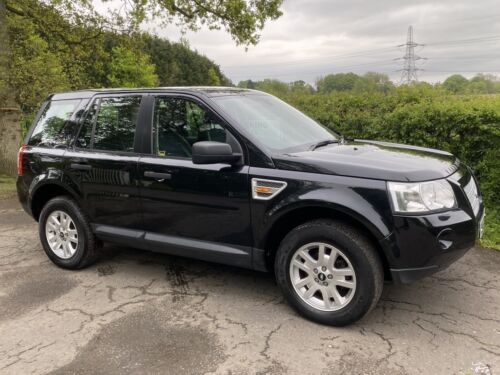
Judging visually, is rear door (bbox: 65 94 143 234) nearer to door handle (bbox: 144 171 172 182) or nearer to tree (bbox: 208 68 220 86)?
door handle (bbox: 144 171 172 182)

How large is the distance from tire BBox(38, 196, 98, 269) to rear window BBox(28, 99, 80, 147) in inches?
24.4

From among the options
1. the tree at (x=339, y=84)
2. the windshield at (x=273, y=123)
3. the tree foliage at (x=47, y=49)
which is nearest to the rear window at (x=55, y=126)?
the windshield at (x=273, y=123)

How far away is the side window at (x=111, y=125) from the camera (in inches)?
163

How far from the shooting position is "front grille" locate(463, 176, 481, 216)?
11.1 ft

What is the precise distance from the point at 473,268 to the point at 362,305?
73.4 inches

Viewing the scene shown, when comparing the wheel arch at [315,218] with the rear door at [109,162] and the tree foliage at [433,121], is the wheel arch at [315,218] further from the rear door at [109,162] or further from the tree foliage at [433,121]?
the tree foliage at [433,121]

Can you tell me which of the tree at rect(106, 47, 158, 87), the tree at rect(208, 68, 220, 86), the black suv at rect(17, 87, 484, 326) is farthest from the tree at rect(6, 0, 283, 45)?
the tree at rect(208, 68, 220, 86)

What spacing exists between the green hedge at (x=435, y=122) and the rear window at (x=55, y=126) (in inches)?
158

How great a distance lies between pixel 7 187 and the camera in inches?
361

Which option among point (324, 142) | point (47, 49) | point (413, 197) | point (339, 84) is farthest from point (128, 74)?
point (413, 197)

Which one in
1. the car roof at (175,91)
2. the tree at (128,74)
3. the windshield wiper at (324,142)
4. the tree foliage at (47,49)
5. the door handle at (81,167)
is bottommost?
the door handle at (81,167)

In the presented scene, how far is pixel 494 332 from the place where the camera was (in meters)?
3.18

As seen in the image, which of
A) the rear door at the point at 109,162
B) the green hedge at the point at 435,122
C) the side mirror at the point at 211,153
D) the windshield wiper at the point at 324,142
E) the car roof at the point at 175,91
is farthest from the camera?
the green hedge at the point at 435,122

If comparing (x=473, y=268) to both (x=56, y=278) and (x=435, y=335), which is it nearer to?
(x=435, y=335)
